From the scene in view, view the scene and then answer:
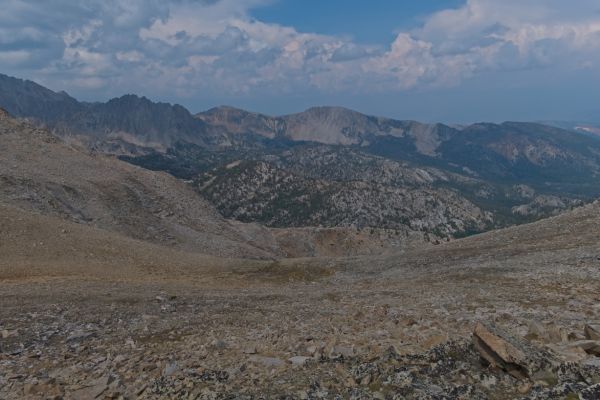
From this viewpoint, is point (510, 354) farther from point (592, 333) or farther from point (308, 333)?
point (308, 333)

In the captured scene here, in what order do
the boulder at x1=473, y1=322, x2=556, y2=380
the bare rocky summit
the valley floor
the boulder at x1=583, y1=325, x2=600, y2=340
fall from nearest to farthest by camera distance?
the boulder at x1=473, y1=322, x2=556, y2=380 → the bare rocky summit → the valley floor → the boulder at x1=583, y1=325, x2=600, y2=340

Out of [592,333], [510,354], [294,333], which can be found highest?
[510,354]

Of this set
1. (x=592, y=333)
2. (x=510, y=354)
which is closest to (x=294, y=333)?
(x=510, y=354)

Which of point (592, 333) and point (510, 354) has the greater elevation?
point (510, 354)

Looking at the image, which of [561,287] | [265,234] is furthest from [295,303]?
[265,234]

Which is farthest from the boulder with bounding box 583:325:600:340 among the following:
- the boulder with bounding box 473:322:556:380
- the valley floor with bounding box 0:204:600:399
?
the boulder with bounding box 473:322:556:380

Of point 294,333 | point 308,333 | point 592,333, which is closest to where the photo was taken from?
point 592,333

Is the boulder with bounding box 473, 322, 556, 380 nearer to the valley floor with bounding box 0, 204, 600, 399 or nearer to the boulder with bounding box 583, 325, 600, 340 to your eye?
the valley floor with bounding box 0, 204, 600, 399

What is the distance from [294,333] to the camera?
17.2m

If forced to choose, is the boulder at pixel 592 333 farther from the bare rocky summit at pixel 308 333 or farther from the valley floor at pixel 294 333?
the valley floor at pixel 294 333

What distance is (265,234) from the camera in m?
137

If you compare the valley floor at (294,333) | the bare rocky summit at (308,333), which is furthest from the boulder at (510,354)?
the valley floor at (294,333)

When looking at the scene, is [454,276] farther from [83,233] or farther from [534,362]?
[83,233]

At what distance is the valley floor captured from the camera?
1190cm
